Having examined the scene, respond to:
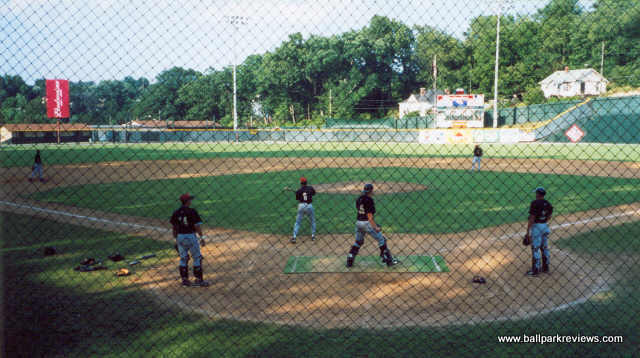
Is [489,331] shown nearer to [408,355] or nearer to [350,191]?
[408,355]

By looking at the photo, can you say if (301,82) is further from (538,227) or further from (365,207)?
(538,227)

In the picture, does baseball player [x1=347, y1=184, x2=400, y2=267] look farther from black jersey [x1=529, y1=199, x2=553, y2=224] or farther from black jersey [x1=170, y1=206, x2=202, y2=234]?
black jersey [x1=170, y1=206, x2=202, y2=234]

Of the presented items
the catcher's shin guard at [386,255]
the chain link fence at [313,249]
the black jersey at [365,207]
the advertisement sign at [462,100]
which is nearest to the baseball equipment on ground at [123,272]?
the chain link fence at [313,249]

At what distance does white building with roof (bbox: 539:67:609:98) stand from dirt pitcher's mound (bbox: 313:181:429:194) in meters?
27.9

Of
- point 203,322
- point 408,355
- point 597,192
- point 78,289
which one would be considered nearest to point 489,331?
point 408,355

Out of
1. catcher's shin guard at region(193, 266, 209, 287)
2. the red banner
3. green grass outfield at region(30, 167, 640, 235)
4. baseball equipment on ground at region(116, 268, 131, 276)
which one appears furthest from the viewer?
green grass outfield at region(30, 167, 640, 235)

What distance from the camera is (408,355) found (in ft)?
17.5

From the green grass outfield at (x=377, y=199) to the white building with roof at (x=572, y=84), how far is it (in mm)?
24586

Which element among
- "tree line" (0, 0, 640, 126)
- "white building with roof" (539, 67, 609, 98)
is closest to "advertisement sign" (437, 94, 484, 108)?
"white building with roof" (539, 67, 609, 98)

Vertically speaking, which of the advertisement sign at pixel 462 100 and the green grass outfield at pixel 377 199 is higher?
the advertisement sign at pixel 462 100

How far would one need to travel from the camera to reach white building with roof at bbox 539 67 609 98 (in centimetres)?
4309

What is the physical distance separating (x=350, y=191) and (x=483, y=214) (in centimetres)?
642

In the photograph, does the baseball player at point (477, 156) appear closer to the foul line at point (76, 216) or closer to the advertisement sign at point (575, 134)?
the advertisement sign at point (575, 134)

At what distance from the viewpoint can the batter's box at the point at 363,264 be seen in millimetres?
8906
